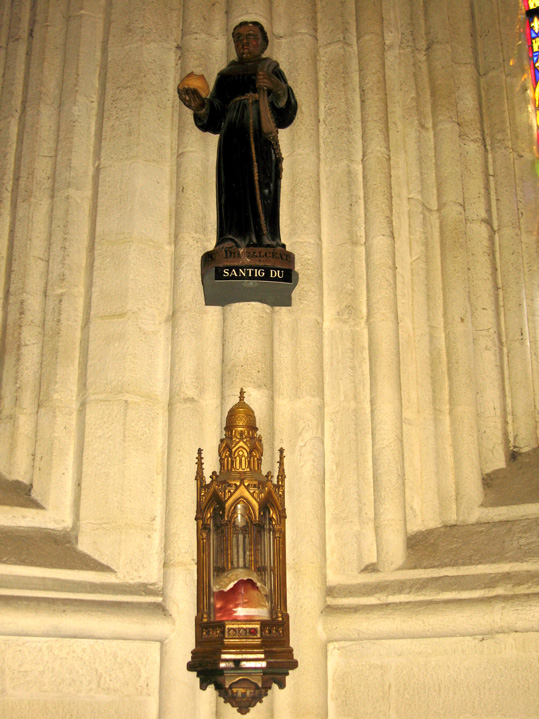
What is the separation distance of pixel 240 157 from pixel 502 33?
7.14ft

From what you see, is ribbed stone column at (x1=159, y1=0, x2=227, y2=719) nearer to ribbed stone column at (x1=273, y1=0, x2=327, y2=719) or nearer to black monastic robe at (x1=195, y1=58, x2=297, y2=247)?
black monastic robe at (x1=195, y1=58, x2=297, y2=247)

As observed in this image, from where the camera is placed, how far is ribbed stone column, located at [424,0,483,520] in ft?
Result: 16.5

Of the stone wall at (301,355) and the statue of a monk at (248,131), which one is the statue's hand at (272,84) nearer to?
the statue of a monk at (248,131)

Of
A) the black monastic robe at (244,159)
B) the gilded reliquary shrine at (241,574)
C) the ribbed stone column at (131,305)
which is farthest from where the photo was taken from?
the black monastic robe at (244,159)

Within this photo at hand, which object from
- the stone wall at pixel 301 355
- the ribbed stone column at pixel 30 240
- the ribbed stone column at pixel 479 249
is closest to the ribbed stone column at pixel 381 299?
the stone wall at pixel 301 355

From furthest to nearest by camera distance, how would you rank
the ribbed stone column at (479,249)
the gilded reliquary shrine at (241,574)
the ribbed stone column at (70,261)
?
the ribbed stone column at (479,249)
the ribbed stone column at (70,261)
the gilded reliquary shrine at (241,574)

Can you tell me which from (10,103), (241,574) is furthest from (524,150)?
(241,574)

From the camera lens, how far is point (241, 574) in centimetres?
412

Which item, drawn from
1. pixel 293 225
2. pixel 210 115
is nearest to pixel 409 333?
pixel 293 225

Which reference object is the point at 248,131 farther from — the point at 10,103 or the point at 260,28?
the point at 10,103

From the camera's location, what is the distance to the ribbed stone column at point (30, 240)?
5.08m

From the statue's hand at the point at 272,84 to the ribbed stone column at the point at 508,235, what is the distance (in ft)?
4.79

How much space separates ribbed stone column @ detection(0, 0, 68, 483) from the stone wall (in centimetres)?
2

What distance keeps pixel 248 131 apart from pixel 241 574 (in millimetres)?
2313
